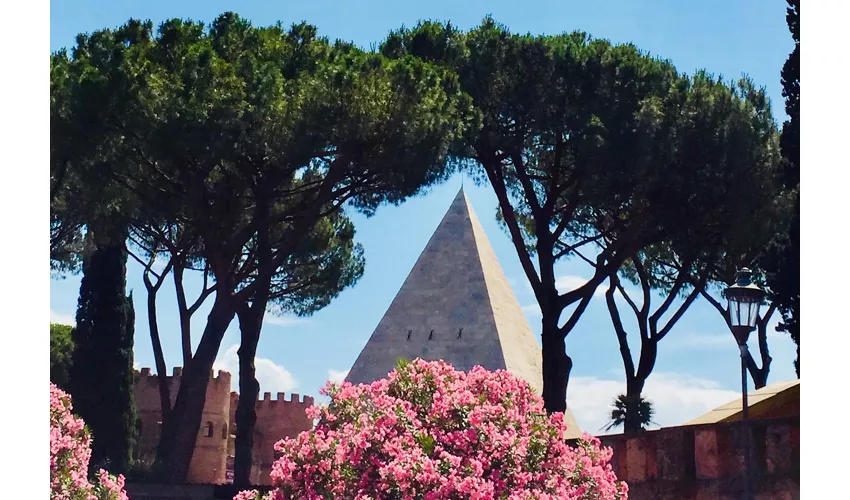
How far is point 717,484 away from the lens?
8758 mm

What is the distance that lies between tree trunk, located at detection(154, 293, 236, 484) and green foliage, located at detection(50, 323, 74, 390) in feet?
5.31

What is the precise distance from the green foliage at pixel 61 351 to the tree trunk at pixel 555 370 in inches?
243

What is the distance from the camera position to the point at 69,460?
9.26 meters

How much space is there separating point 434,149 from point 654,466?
5.99 metres

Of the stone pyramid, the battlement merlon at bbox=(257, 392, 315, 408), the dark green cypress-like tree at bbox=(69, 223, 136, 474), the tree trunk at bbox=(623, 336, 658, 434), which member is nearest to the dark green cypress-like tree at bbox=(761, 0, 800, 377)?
the tree trunk at bbox=(623, 336, 658, 434)

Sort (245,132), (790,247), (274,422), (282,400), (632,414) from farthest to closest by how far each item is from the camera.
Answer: (282,400) < (274,422) < (632,414) < (245,132) < (790,247)

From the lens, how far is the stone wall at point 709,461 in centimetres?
815

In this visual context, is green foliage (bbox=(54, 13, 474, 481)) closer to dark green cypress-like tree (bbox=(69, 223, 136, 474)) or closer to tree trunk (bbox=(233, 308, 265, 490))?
tree trunk (bbox=(233, 308, 265, 490))

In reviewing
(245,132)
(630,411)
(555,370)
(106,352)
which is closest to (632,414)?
(630,411)

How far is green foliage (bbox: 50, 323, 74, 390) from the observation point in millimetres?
13477

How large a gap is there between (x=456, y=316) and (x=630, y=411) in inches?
199

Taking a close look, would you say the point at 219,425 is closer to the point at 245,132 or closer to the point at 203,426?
the point at 203,426
